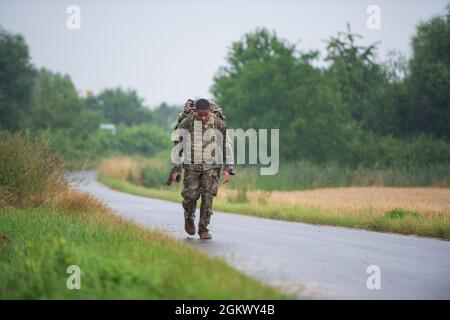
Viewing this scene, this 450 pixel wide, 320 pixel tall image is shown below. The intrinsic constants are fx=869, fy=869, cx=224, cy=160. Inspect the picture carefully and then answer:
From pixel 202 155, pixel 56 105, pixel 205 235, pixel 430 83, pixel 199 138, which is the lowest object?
pixel 205 235

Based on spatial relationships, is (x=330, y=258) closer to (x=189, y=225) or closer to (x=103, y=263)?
(x=189, y=225)

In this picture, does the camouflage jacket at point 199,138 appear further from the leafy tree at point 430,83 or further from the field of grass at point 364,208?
the leafy tree at point 430,83

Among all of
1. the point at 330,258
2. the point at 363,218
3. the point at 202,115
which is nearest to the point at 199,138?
the point at 202,115

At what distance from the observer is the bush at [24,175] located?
59.1ft

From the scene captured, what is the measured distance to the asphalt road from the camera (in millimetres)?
9422

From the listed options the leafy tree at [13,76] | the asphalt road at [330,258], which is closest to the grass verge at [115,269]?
the asphalt road at [330,258]

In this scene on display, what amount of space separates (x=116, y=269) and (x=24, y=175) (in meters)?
9.72

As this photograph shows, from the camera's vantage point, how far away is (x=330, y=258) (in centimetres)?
1223
